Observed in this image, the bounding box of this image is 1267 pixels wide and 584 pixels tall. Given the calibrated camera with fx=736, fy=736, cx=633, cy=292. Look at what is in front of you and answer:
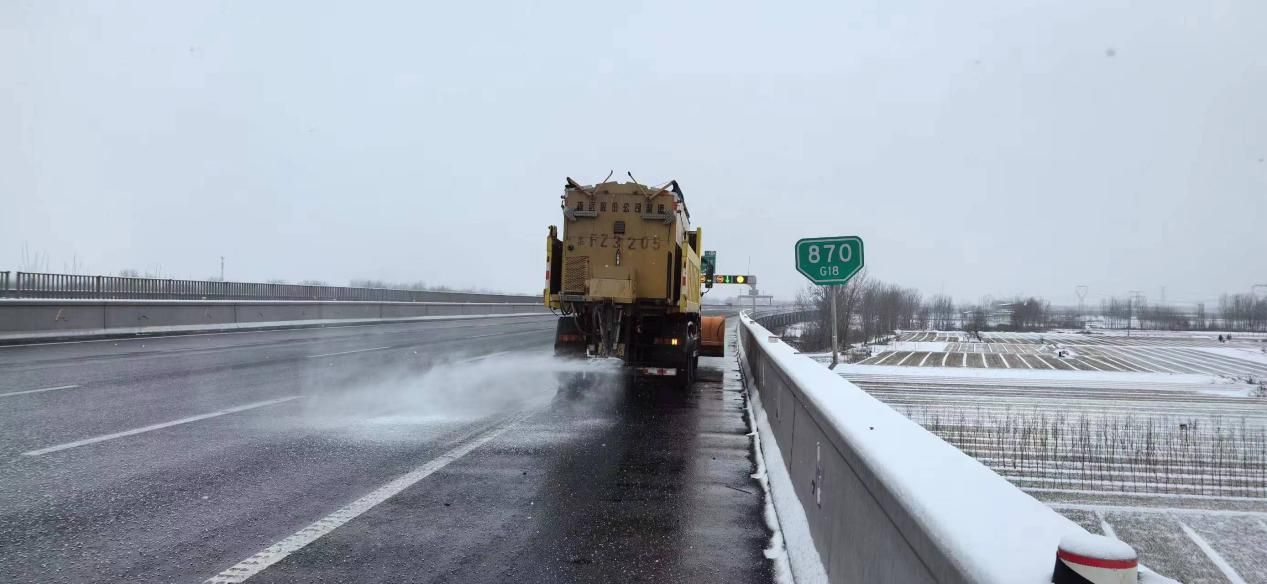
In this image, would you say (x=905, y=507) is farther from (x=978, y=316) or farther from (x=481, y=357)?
(x=978, y=316)

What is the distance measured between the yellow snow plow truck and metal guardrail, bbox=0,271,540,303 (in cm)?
1676

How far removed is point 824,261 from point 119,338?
18499 mm

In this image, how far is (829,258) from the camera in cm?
1129

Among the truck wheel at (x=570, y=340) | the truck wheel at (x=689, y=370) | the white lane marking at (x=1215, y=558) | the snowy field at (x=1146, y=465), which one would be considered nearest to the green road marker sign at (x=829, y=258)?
the truck wheel at (x=689, y=370)

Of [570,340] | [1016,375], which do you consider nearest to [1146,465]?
[570,340]

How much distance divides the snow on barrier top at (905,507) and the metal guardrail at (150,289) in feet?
76.9

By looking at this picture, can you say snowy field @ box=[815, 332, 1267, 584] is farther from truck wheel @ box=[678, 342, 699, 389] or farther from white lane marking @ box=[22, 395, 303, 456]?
white lane marking @ box=[22, 395, 303, 456]

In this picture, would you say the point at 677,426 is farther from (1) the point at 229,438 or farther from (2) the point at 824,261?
(1) the point at 229,438

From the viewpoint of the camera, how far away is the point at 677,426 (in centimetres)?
952

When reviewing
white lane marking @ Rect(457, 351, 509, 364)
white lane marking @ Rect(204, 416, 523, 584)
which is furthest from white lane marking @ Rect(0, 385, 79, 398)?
white lane marking @ Rect(457, 351, 509, 364)

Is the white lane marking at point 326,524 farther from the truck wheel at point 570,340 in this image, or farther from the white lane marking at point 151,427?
the truck wheel at point 570,340

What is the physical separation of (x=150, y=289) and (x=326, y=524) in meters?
24.0

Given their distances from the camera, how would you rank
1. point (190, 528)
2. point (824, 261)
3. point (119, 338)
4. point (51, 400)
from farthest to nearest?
point (119, 338) → point (824, 261) → point (51, 400) → point (190, 528)

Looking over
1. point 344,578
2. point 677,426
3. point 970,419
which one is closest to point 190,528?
point 344,578
